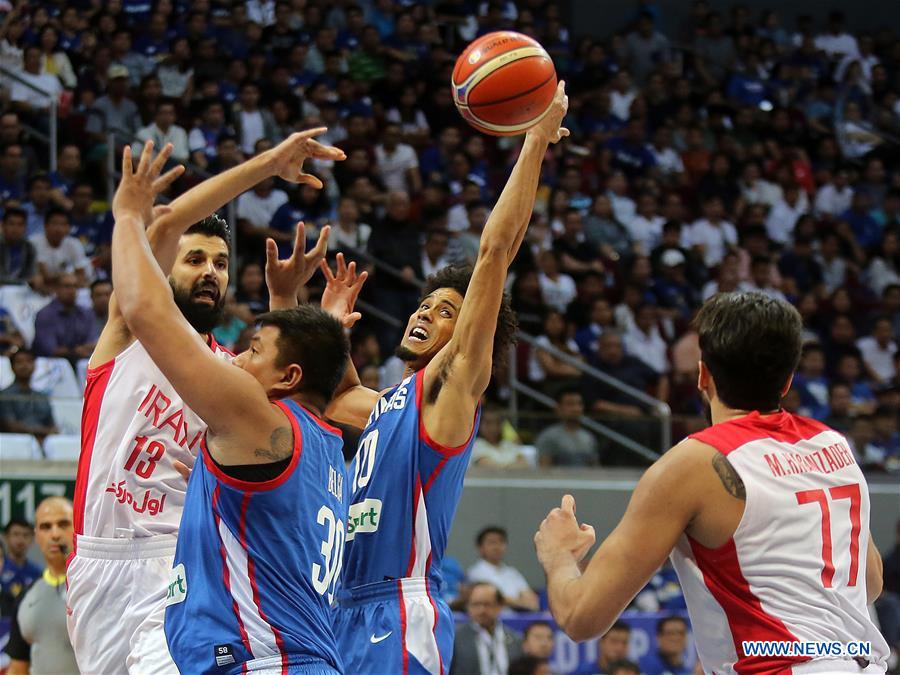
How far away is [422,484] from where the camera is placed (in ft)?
15.7

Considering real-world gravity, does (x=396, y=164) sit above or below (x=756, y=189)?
above

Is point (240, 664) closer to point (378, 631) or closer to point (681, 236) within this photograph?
point (378, 631)

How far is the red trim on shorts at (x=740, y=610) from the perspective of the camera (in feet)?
10.8

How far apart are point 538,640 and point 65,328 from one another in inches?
181

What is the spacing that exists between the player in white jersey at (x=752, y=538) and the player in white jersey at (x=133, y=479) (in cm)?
195

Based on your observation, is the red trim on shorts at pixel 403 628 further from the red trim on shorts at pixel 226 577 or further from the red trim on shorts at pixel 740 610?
the red trim on shorts at pixel 740 610

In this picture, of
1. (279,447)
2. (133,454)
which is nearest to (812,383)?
(133,454)

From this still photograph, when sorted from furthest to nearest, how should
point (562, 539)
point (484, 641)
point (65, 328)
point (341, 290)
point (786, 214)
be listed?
point (786, 214) → point (65, 328) → point (484, 641) → point (341, 290) → point (562, 539)

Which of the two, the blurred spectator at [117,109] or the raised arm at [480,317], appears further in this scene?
the blurred spectator at [117,109]

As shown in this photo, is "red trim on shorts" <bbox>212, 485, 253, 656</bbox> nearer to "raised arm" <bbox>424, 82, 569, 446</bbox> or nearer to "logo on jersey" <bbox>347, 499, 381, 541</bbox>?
"logo on jersey" <bbox>347, 499, 381, 541</bbox>

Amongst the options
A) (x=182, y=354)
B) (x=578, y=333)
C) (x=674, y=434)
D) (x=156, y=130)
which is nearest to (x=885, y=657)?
(x=182, y=354)

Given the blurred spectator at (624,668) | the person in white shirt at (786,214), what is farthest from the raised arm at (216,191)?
the person in white shirt at (786,214)

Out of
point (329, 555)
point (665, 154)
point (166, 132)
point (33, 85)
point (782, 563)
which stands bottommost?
point (665, 154)

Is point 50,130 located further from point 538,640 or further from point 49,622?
point 538,640
